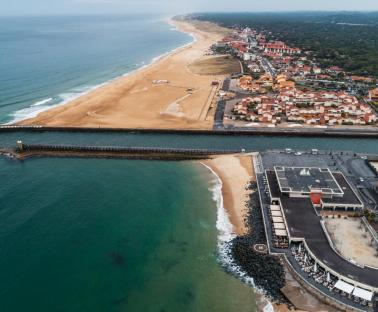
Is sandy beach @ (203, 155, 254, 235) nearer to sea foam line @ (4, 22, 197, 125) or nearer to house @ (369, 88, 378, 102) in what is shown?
sea foam line @ (4, 22, 197, 125)

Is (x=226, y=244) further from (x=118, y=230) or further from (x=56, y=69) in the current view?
(x=56, y=69)

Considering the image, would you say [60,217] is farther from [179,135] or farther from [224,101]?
[224,101]

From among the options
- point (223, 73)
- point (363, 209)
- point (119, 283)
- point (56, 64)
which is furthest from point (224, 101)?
point (56, 64)

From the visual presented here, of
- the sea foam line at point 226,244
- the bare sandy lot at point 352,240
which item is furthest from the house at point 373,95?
the sea foam line at point 226,244

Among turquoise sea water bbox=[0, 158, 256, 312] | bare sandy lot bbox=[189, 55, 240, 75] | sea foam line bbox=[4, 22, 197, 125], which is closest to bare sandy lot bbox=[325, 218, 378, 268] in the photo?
turquoise sea water bbox=[0, 158, 256, 312]

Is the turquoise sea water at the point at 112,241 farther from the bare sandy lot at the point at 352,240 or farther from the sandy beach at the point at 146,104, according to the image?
the sandy beach at the point at 146,104

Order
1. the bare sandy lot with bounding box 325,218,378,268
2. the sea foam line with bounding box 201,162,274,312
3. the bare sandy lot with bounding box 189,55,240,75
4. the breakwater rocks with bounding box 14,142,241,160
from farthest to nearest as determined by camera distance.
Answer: the bare sandy lot with bounding box 189,55,240,75 < the breakwater rocks with bounding box 14,142,241,160 < the bare sandy lot with bounding box 325,218,378,268 < the sea foam line with bounding box 201,162,274,312
